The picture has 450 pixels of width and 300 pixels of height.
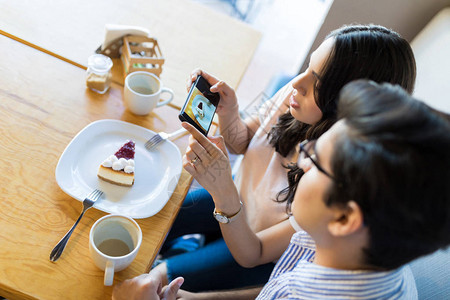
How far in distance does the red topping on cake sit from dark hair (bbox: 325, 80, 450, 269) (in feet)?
2.00

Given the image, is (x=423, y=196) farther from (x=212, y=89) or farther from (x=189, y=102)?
(x=212, y=89)

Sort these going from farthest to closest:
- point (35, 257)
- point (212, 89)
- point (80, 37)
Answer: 1. point (80, 37)
2. point (212, 89)
3. point (35, 257)

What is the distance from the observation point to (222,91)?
1164 millimetres

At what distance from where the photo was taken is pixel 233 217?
990 millimetres

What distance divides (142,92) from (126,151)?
0.24 m

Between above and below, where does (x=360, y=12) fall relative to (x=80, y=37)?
above

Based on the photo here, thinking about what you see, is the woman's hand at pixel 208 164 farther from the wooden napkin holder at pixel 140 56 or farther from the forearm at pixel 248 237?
the wooden napkin holder at pixel 140 56

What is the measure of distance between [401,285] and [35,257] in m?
0.75

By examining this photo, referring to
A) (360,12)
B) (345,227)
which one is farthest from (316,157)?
(360,12)

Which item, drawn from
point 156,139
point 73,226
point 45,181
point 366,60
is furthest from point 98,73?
point 366,60

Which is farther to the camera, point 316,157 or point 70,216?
point 70,216

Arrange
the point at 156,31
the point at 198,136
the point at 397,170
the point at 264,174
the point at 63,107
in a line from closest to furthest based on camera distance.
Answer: the point at 397,170 < the point at 198,136 < the point at 63,107 < the point at 264,174 < the point at 156,31

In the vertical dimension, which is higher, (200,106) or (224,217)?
(200,106)

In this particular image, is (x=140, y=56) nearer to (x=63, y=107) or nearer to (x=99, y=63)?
(x=99, y=63)
